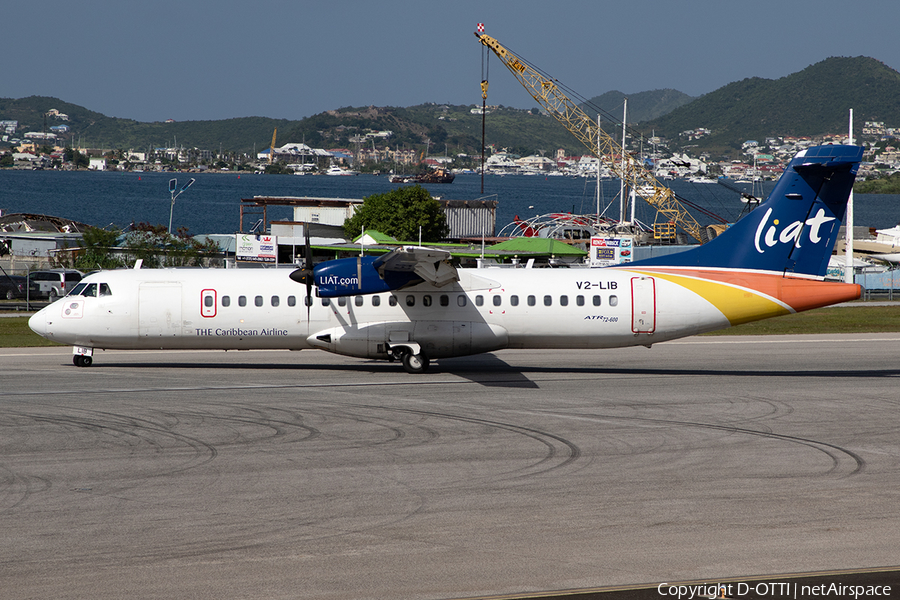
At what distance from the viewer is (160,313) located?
78.5 feet

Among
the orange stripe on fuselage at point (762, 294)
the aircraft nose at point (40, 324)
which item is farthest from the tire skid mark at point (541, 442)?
the aircraft nose at point (40, 324)

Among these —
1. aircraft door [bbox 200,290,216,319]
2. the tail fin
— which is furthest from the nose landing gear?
the tail fin

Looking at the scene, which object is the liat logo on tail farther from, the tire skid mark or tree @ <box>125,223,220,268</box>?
tree @ <box>125,223,220,268</box>

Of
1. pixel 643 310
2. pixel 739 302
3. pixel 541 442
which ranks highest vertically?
pixel 739 302

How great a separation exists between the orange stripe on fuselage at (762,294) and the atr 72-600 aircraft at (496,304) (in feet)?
0.09

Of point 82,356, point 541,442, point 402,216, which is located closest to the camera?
point 541,442

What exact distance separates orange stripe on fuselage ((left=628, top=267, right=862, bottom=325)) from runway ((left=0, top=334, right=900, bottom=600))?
6.73ft

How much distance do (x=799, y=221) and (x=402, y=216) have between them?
45639 mm

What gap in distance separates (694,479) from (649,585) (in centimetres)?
471

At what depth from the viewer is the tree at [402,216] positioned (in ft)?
220

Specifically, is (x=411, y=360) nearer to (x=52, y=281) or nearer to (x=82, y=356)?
(x=82, y=356)

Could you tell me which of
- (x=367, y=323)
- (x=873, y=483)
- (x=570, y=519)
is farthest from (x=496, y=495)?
(x=367, y=323)

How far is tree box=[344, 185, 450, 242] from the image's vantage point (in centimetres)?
6719

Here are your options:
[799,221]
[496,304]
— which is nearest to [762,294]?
[799,221]
